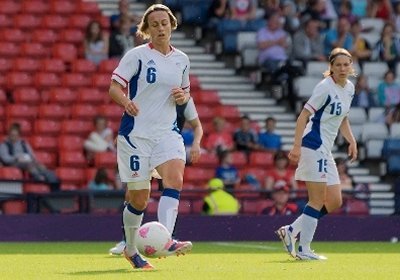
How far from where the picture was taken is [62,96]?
21328mm

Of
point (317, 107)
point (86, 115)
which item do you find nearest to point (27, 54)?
point (86, 115)

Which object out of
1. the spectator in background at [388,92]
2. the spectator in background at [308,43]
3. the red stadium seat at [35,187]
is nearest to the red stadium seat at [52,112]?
the red stadium seat at [35,187]

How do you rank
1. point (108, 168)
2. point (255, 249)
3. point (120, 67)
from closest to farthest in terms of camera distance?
point (120, 67) < point (255, 249) < point (108, 168)

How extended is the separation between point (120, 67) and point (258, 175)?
9124mm

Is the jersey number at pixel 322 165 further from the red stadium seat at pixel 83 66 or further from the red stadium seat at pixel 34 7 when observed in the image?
the red stadium seat at pixel 34 7

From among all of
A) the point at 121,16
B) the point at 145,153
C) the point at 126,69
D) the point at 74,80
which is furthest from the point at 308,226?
the point at 121,16

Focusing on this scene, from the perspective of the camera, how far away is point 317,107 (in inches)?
531

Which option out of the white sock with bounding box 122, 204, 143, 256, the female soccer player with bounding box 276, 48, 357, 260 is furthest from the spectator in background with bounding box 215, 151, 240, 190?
the white sock with bounding box 122, 204, 143, 256

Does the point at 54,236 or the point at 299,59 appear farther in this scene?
the point at 299,59

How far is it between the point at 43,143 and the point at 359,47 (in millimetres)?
5767

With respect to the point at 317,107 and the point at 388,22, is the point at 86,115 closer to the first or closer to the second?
the point at 388,22

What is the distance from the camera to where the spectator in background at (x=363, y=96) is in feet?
73.4

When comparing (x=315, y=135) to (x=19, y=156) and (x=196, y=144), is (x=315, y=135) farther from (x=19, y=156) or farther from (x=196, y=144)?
(x=19, y=156)

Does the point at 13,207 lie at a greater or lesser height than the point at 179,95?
lesser
